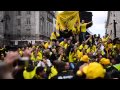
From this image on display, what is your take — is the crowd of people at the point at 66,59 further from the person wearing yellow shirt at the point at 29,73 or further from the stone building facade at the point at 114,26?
the stone building facade at the point at 114,26

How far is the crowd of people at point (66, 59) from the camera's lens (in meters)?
5.05

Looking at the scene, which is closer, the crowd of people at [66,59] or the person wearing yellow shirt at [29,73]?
the crowd of people at [66,59]

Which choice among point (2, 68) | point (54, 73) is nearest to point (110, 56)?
point (54, 73)

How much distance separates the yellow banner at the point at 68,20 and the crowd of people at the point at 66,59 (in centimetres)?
25

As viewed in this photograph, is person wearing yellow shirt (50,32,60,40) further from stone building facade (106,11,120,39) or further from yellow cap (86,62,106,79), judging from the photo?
yellow cap (86,62,106,79)

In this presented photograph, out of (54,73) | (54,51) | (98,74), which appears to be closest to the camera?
(98,74)

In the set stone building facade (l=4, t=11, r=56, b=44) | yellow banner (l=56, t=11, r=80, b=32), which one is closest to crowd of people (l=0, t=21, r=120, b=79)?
yellow banner (l=56, t=11, r=80, b=32)

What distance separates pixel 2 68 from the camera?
15.3ft

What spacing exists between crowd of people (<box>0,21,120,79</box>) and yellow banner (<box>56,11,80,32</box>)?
0.83 ft

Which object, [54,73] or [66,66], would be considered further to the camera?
[66,66]

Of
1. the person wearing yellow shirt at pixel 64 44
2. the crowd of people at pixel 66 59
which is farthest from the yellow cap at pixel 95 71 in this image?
the person wearing yellow shirt at pixel 64 44

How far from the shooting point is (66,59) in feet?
29.0
